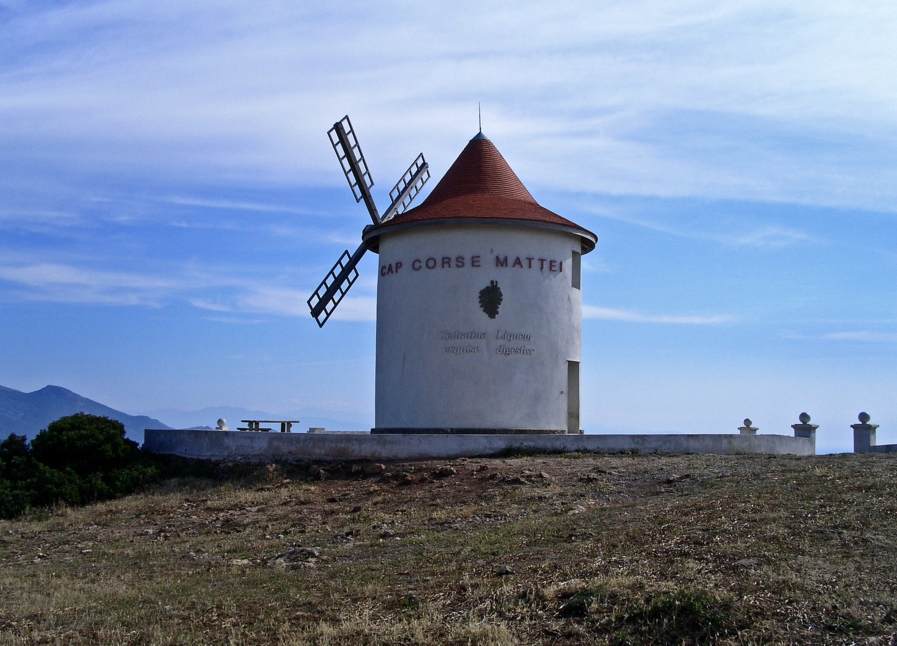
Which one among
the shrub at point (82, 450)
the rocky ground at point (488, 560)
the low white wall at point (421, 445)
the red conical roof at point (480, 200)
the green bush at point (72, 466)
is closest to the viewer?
the rocky ground at point (488, 560)

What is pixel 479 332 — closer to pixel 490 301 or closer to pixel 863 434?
pixel 490 301

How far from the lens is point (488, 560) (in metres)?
11.6

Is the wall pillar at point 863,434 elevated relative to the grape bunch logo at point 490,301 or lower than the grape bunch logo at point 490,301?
lower

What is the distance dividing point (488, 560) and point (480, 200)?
14.8 meters

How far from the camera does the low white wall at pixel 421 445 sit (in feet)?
69.1

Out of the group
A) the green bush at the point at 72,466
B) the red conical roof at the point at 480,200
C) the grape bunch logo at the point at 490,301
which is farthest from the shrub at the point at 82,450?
the grape bunch logo at the point at 490,301

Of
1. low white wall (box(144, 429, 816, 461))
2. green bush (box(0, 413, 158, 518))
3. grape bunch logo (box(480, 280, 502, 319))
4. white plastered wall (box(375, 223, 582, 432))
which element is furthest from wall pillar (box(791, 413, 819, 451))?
green bush (box(0, 413, 158, 518))

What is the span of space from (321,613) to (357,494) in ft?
27.4

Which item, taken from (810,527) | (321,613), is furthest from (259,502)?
(810,527)

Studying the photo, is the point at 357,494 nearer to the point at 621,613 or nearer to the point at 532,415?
the point at 532,415

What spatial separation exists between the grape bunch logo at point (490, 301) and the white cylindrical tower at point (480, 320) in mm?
24

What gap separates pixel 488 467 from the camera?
757 inches

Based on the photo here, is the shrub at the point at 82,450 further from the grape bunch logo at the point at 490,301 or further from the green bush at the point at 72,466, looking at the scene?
the grape bunch logo at the point at 490,301

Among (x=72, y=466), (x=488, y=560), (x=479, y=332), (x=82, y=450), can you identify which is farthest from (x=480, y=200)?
(x=488, y=560)
